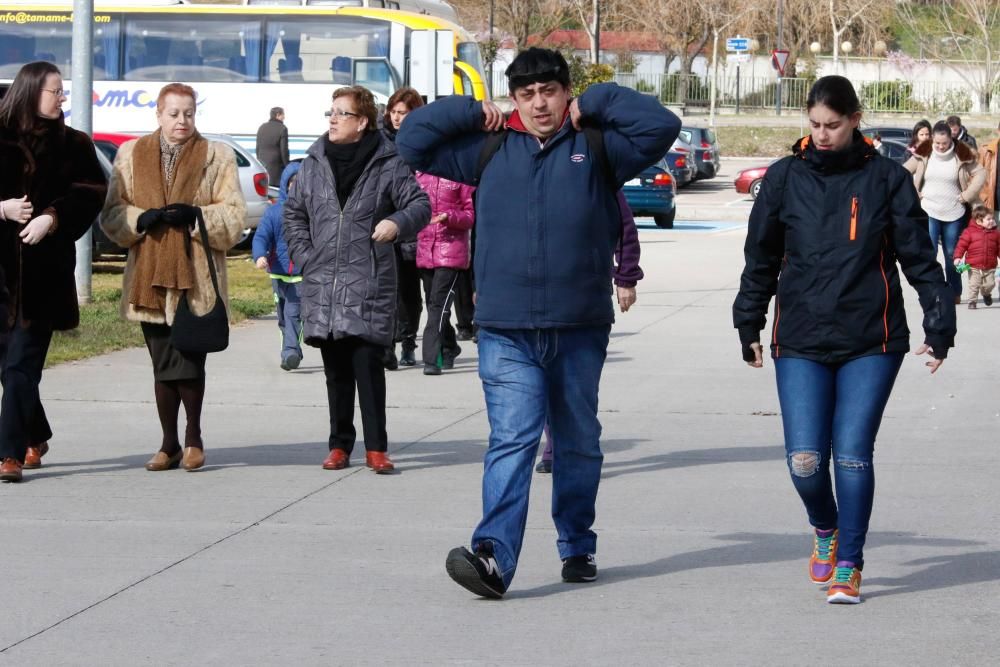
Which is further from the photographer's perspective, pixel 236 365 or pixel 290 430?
pixel 236 365

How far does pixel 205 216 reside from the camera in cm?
755

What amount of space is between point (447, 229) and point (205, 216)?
356 centimetres

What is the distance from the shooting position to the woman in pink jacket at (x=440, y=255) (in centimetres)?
1088

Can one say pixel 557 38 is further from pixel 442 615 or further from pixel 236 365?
Result: pixel 442 615

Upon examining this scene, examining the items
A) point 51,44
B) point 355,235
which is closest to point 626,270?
point 355,235

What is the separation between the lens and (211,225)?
24.7 feet

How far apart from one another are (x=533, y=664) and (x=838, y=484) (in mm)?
1270

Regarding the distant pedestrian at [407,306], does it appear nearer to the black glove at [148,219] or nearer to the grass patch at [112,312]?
the grass patch at [112,312]

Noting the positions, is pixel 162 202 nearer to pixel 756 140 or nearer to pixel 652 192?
pixel 652 192

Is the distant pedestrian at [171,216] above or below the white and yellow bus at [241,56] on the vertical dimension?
below

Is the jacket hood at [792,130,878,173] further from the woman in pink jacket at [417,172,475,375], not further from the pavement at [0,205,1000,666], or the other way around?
the woman in pink jacket at [417,172,475,375]

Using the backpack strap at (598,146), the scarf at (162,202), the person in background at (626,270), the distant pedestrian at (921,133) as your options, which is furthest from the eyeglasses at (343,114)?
the distant pedestrian at (921,133)

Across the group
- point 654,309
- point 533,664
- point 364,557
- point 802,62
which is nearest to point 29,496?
point 364,557

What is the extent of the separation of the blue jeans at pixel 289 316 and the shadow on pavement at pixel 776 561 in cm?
531
